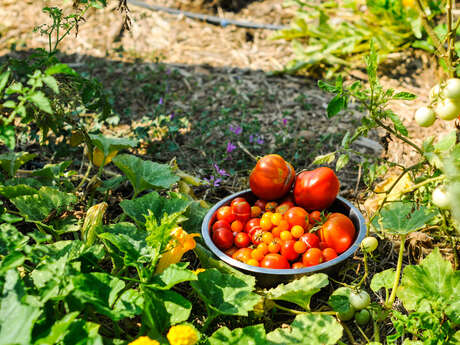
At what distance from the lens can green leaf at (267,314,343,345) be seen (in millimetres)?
1483

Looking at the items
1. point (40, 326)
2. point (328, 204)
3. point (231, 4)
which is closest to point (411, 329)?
point (328, 204)

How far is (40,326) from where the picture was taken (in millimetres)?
1340

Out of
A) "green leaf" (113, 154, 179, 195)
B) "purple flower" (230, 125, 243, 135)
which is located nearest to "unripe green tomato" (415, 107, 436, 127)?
"green leaf" (113, 154, 179, 195)

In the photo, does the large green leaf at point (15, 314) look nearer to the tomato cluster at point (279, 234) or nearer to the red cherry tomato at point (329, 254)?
the tomato cluster at point (279, 234)

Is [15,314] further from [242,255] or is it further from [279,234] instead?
[279,234]

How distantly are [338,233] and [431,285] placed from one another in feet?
1.31

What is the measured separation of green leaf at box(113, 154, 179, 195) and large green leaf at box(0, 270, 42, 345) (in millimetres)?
881

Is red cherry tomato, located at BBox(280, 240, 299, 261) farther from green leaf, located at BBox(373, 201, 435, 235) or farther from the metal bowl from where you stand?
green leaf, located at BBox(373, 201, 435, 235)

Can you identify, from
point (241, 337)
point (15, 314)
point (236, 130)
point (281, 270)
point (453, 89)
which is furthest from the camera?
point (236, 130)

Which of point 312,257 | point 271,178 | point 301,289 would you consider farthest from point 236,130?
point 301,289

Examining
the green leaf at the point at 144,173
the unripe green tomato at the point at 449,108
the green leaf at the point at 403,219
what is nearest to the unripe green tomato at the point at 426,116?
the unripe green tomato at the point at 449,108

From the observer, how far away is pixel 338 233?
6.10 ft

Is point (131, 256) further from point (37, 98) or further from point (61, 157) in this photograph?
point (61, 157)

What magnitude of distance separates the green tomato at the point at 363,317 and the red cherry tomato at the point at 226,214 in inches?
27.1
